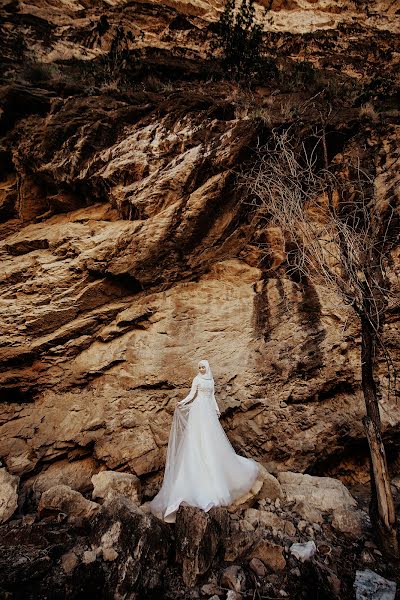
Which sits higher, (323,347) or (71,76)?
(71,76)

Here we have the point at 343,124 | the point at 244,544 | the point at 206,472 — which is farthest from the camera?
the point at 343,124

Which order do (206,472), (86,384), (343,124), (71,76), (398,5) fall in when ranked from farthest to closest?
(398,5), (71,76), (343,124), (86,384), (206,472)

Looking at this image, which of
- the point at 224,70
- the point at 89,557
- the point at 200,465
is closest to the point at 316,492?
the point at 200,465

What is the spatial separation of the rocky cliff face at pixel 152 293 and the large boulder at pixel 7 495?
18.7 inches

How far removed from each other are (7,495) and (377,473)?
5009mm

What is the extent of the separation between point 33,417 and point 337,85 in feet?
37.1

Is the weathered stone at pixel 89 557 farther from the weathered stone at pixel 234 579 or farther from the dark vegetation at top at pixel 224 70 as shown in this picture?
the dark vegetation at top at pixel 224 70

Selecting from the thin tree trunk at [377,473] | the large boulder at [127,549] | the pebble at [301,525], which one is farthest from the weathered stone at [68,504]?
the thin tree trunk at [377,473]

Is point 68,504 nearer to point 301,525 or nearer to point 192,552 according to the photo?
point 192,552

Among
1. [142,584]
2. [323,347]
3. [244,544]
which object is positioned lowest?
[244,544]

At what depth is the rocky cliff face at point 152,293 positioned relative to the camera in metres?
5.24

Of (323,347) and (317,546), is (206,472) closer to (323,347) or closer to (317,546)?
(317,546)

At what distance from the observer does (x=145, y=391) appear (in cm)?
553

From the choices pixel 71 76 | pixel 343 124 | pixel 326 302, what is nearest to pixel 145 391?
pixel 326 302
